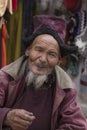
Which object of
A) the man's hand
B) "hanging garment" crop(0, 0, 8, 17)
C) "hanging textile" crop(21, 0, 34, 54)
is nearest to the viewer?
the man's hand

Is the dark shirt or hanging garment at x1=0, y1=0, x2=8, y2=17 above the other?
hanging garment at x1=0, y1=0, x2=8, y2=17

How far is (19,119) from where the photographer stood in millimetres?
2025

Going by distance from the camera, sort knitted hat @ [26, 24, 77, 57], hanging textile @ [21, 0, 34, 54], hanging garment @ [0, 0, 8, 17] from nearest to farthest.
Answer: knitted hat @ [26, 24, 77, 57] < hanging garment @ [0, 0, 8, 17] < hanging textile @ [21, 0, 34, 54]

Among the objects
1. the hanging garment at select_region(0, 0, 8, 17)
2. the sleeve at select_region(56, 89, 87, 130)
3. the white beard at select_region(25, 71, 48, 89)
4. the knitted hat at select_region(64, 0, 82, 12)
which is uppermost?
the hanging garment at select_region(0, 0, 8, 17)

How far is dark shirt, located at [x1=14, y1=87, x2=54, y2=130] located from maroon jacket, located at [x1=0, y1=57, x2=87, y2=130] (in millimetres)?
35

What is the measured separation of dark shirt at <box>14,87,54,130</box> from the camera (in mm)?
2201

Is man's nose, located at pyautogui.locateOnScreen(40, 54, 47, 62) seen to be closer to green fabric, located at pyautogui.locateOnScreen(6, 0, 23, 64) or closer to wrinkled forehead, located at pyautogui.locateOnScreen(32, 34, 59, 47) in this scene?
wrinkled forehead, located at pyautogui.locateOnScreen(32, 34, 59, 47)

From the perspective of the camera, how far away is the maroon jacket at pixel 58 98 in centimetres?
219

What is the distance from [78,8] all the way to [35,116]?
5.69 feet

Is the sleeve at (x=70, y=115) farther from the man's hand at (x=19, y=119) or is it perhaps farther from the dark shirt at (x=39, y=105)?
the man's hand at (x=19, y=119)

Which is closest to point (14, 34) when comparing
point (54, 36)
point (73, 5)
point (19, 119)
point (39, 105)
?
point (73, 5)

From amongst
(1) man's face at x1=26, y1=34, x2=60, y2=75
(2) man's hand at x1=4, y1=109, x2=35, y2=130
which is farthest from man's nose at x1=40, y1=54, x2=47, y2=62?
(2) man's hand at x1=4, y1=109, x2=35, y2=130

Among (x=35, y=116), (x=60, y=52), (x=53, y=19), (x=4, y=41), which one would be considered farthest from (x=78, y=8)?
(x=35, y=116)

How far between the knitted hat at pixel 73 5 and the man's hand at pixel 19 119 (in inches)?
71.0
